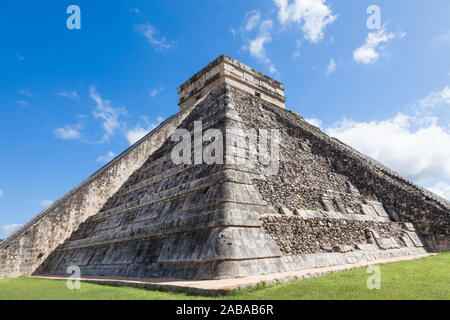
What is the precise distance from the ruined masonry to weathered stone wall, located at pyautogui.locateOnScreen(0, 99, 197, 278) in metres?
0.03

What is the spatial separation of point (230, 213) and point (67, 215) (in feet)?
25.8

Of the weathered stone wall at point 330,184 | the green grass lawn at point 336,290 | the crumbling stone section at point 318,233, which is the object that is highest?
the weathered stone wall at point 330,184

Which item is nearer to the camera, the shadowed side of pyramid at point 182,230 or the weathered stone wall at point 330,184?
the shadowed side of pyramid at point 182,230

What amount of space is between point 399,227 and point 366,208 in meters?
1.31

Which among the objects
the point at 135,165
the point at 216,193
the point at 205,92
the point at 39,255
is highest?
the point at 205,92

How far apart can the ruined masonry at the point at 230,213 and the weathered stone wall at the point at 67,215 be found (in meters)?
0.03

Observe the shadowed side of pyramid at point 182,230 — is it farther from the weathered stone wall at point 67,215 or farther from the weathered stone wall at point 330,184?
the weathered stone wall at point 330,184

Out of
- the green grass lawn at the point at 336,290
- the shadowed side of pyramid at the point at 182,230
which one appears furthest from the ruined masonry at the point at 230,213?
the green grass lawn at the point at 336,290

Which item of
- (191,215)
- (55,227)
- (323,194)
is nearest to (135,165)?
(55,227)

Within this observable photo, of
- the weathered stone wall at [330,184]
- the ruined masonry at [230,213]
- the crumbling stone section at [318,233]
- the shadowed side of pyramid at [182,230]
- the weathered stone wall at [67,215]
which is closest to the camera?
the shadowed side of pyramid at [182,230]

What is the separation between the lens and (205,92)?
14906 millimetres

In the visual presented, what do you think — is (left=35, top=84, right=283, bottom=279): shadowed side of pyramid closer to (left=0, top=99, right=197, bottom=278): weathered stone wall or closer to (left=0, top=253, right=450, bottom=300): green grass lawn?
(left=0, top=99, right=197, bottom=278): weathered stone wall

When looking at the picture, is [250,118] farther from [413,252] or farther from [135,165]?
[413,252]

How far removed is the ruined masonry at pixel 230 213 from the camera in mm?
6332
